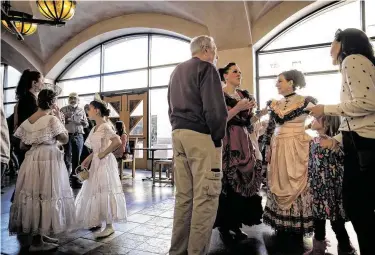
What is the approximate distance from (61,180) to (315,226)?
6.63 ft

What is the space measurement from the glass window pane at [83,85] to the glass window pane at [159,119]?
92.7 inches

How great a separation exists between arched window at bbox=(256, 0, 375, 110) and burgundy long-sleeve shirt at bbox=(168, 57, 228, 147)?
4.52m

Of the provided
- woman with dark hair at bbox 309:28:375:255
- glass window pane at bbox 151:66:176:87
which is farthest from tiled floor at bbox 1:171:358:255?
glass window pane at bbox 151:66:176:87

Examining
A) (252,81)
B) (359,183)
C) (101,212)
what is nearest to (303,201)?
(359,183)

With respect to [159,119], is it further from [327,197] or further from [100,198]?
[327,197]

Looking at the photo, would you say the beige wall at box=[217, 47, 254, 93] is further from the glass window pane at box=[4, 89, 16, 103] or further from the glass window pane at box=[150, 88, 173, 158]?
the glass window pane at box=[4, 89, 16, 103]

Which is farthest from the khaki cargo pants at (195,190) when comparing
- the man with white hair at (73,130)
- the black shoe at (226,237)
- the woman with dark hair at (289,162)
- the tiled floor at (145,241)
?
the man with white hair at (73,130)

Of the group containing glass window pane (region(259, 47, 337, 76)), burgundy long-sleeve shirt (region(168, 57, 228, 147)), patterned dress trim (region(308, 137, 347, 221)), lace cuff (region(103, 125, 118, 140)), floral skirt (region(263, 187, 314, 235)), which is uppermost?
glass window pane (region(259, 47, 337, 76))

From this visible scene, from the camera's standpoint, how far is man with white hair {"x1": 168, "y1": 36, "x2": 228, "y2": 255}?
1.57 metres

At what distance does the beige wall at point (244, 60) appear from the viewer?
245 inches

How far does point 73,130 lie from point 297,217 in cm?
419

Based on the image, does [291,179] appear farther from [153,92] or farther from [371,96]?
[153,92]

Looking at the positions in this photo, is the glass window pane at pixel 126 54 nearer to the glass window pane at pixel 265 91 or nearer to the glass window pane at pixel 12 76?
the glass window pane at pixel 265 91

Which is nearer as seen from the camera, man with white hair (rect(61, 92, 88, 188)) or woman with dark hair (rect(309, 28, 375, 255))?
woman with dark hair (rect(309, 28, 375, 255))
